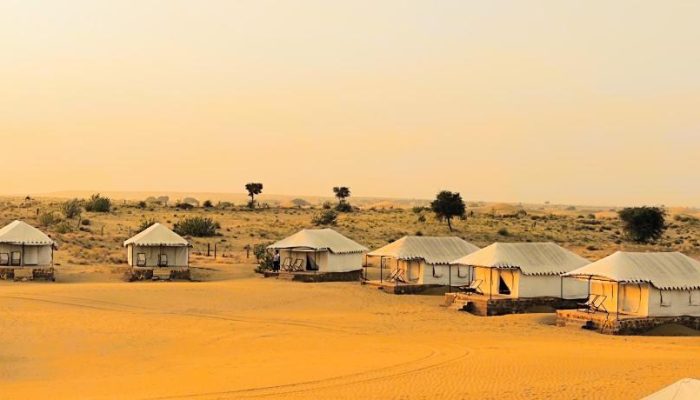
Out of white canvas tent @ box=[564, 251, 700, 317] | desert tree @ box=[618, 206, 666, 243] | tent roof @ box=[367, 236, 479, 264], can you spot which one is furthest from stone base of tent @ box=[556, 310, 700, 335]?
desert tree @ box=[618, 206, 666, 243]

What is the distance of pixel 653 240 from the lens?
6650cm

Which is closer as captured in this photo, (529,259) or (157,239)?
(529,259)

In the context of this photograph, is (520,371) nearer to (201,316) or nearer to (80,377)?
(80,377)

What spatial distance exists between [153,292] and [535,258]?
16127 millimetres

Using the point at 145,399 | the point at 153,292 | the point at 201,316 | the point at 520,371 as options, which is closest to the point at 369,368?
the point at 520,371

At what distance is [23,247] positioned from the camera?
4175cm

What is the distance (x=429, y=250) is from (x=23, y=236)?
19.9m

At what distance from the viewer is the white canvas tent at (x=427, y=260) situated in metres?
39.6

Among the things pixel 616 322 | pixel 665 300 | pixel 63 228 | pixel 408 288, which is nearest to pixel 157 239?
pixel 408 288

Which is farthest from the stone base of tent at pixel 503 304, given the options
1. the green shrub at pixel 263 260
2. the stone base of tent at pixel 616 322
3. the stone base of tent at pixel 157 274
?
the stone base of tent at pixel 157 274

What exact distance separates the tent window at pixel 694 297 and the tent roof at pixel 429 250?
40.1ft

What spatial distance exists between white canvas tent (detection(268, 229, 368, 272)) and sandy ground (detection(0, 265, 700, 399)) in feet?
22.3

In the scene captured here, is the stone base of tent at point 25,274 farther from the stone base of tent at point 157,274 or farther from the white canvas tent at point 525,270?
the white canvas tent at point 525,270

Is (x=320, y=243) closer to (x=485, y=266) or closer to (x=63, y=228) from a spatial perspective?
(x=485, y=266)
